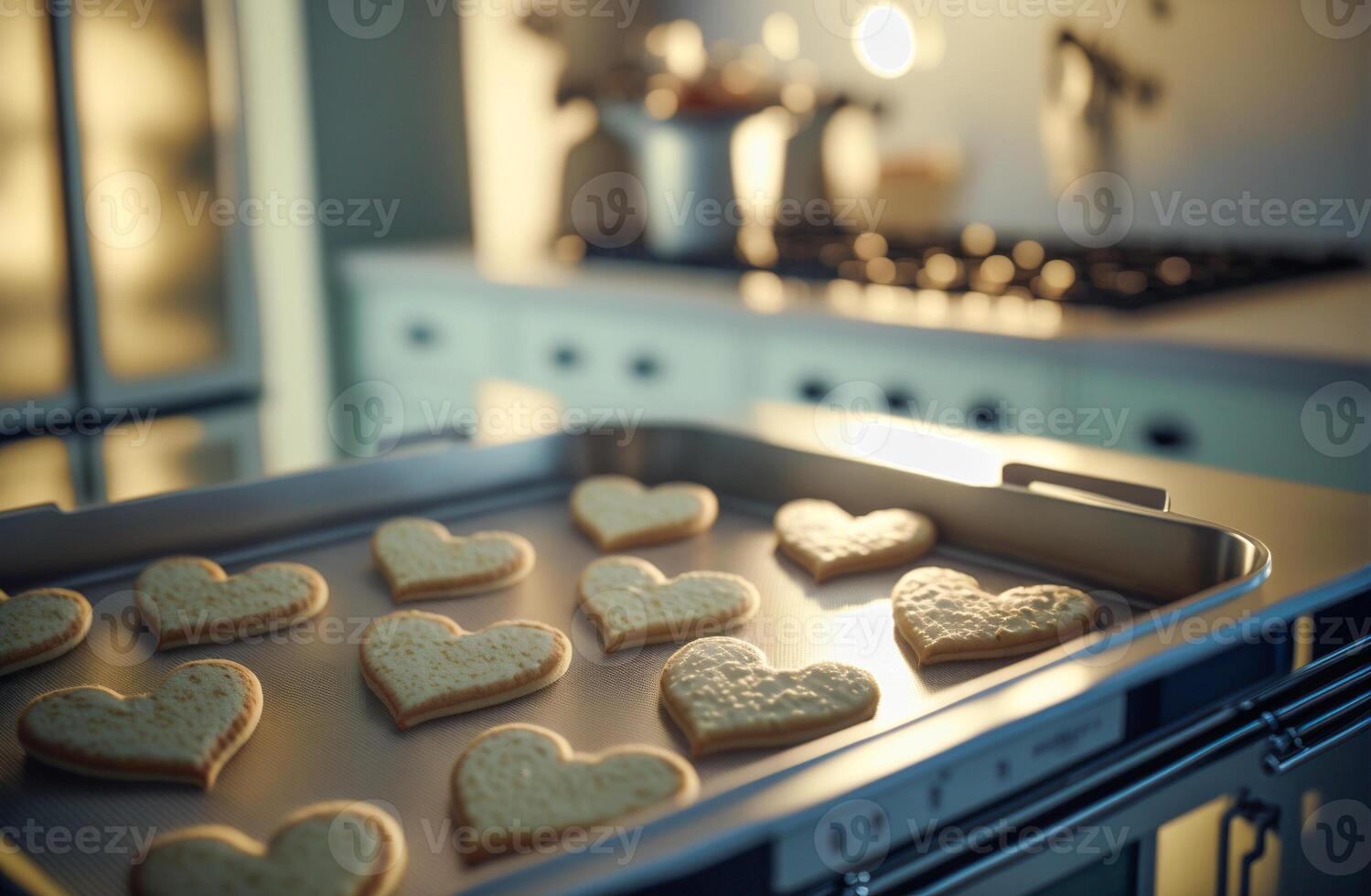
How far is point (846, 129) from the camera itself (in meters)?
2.77

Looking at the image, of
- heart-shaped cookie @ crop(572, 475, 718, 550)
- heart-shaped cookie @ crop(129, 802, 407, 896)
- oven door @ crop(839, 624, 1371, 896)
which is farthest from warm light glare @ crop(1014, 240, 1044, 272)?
heart-shaped cookie @ crop(129, 802, 407, 896)

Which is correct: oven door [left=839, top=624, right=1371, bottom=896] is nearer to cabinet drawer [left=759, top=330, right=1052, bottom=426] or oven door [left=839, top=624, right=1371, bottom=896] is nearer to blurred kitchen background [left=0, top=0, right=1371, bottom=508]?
Answer: blurred kitchen background [left=0, top=0, right=1371, bottom=508]

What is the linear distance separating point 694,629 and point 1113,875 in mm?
346

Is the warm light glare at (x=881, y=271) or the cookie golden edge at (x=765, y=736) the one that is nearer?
the cookie golden edge at (x=765, y=736)

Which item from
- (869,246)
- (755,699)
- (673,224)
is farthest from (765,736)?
(673,224)

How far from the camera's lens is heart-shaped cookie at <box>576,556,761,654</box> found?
97 cm

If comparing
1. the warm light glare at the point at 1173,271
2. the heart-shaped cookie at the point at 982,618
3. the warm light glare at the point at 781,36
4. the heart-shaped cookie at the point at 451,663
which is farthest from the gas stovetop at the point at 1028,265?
the heart-shaped cookie at the point at 451,663

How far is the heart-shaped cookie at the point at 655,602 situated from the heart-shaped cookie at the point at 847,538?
0.06 metres

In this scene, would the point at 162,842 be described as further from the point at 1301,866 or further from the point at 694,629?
the point at 1301,866

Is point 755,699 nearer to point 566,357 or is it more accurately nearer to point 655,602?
point 655,602

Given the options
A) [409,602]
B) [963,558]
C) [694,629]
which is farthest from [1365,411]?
[409,602]

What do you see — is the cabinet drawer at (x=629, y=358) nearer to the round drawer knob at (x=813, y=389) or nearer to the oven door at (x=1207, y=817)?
the round drawer knob at (x=813, y=389)

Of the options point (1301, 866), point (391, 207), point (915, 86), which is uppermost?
point (915, 86)

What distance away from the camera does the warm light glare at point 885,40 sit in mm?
2607
